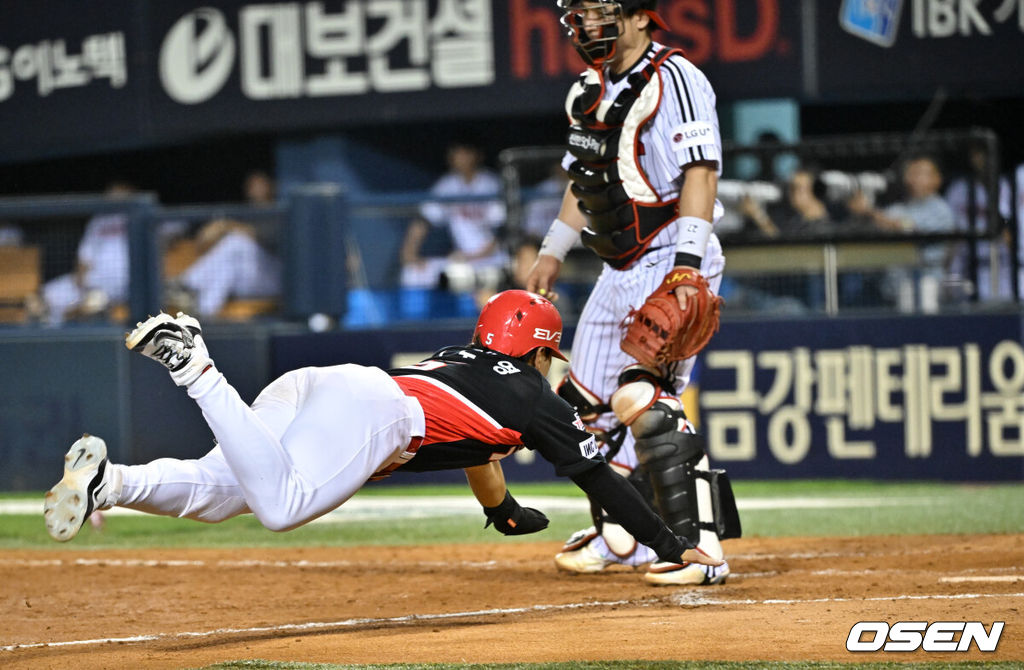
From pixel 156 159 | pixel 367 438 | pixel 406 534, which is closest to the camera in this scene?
pixel 367 438

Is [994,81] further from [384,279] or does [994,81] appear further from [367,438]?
[367,438]

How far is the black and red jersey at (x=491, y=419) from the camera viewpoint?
4.74 metres

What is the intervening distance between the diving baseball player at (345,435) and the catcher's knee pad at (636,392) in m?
0.53

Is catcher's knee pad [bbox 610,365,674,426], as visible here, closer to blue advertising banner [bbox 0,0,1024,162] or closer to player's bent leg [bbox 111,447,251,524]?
player's bent leg [bbox 111,447,251,524]

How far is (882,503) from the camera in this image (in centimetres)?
884

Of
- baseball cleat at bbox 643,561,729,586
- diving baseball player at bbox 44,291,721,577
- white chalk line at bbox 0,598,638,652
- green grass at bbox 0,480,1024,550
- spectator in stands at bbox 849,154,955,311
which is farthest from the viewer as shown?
spectator in stands at bbox 849,154,955,311

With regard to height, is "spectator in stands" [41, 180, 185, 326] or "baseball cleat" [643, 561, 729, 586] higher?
"spectator in stands" [41, 180, 185, 326]

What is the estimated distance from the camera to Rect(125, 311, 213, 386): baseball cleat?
4.11 metres

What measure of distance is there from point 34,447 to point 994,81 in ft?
25.9

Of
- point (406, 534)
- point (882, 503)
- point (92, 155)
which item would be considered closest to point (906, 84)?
point (882, 503)

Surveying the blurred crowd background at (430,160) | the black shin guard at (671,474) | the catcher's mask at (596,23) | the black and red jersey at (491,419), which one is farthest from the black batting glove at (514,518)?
the blurred crowd background at (430,160)

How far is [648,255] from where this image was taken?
577 centimetres

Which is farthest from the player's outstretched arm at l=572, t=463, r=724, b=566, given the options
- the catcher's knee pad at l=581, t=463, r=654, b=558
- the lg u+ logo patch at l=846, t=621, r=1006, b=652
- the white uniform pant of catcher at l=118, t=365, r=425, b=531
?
the catcher's knee pad at l=581, t=463, r=654, b=558

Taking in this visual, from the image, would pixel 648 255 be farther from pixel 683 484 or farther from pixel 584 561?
pixel 584 561
